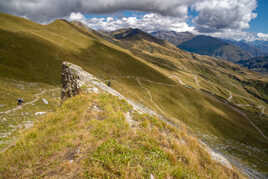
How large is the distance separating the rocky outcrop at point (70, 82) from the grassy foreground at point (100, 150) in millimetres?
3847

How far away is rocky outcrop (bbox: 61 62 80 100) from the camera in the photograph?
1467 cm

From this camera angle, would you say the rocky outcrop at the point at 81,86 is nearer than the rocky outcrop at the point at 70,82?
Yes

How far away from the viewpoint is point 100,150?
6.61m

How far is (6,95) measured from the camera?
23.6 m

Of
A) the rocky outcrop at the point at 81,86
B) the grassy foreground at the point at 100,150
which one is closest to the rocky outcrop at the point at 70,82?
the rocky outcrop at the point at 81,86

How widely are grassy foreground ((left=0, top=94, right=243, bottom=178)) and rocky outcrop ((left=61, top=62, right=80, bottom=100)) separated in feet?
12.6

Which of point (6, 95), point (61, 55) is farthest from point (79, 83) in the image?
point (61, 55)

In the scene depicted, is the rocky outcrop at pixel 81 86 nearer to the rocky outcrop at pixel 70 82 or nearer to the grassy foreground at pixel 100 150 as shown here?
the rocky outcrop at pixel 70 82

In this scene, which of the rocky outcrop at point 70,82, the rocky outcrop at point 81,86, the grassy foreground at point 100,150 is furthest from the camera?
the rocky outcrop at point 70,82

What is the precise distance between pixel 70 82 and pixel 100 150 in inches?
467

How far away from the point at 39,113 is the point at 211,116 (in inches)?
A: 3187

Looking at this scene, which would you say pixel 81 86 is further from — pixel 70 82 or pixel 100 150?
pixel 100 150

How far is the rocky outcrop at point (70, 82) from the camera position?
14.7 metres

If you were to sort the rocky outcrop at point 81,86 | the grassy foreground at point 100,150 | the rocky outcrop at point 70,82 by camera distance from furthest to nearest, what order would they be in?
1. the rocky outcrop at point 70,82
2. the rocky outcrop at point 81,86
3. the grassy foreground at point 100,150
